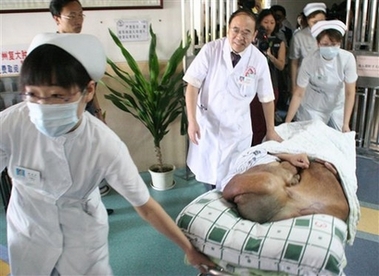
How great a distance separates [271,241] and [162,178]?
1.77 metres

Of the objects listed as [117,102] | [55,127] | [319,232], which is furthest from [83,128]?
[117,102]

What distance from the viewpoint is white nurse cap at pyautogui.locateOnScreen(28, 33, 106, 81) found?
0.84m

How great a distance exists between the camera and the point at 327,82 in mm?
2553

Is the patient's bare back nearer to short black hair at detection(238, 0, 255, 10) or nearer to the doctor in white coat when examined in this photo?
the doctor in white coat

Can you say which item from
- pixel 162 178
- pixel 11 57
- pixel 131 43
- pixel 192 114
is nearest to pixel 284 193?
pixel 192 114

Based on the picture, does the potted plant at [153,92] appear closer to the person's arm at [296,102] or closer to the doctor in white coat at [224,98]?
the doctor in white coat at [224,98]

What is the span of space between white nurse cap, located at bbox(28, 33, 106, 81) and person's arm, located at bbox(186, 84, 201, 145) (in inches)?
44.6

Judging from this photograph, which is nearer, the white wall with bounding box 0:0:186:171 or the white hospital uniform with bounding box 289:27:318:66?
the white wall with bounding box 0:0:186:171

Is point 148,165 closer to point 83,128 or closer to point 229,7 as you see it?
point 229,7

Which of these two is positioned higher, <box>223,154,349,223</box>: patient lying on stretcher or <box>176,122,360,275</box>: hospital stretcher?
<box>223,154,349,223</box>: patient lying on stretcher

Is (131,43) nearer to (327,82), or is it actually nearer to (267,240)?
(327,82)

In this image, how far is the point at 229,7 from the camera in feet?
8.98

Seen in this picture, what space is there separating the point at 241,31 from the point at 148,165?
1.54m

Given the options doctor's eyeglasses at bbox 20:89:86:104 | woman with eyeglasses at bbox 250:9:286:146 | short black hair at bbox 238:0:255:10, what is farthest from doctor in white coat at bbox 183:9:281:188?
doctor's eyeglasses at bbox 20:89:86:104
